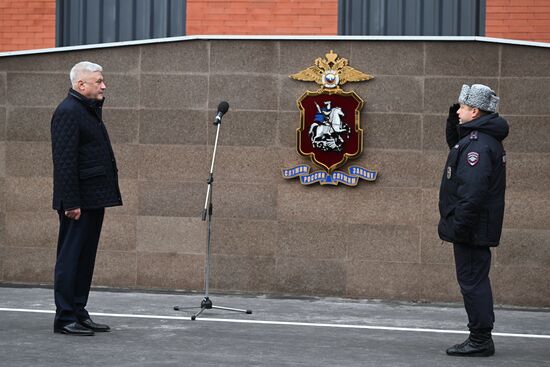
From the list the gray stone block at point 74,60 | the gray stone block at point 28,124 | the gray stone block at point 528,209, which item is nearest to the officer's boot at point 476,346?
the gray stone block at point 528,209

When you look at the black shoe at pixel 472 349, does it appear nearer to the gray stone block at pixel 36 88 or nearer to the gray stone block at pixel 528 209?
the gray stone block at pixel 528 209

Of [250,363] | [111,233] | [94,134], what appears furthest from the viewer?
[111,233]

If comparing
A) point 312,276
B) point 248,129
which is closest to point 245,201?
point 248,129

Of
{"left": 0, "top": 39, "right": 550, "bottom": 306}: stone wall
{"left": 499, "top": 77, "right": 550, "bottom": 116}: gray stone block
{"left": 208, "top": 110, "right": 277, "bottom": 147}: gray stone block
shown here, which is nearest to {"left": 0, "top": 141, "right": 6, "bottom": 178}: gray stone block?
{"left": 0, "top": 39, "right": 550, "bottom": 306}: stone wall

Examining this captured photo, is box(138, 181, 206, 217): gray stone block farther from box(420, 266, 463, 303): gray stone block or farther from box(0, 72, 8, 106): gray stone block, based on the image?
box(420, 266, 463, 303): gray stone block

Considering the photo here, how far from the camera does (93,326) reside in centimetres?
855

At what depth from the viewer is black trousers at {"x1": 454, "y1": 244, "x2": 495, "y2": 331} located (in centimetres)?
776

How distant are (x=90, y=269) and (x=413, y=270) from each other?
394 cm

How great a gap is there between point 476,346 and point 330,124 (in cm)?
409

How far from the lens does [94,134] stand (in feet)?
27.8

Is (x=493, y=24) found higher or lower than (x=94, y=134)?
higher

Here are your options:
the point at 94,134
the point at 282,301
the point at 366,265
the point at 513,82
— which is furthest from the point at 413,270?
the point at 94,134

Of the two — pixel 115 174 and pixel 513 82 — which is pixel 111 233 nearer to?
pixel 115 174

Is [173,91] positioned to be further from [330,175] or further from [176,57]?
[330,175]
